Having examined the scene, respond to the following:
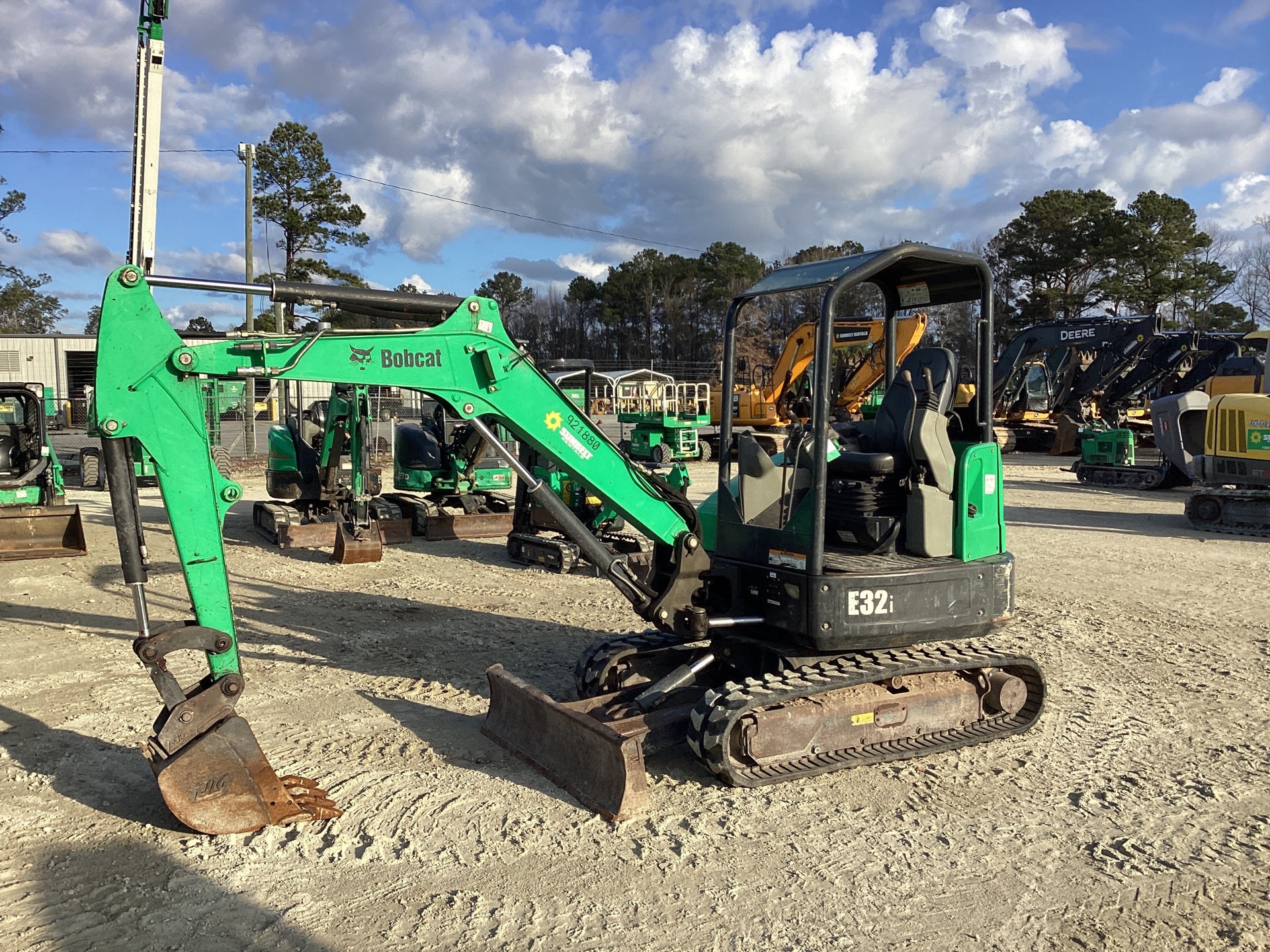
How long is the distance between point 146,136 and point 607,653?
3.67 m

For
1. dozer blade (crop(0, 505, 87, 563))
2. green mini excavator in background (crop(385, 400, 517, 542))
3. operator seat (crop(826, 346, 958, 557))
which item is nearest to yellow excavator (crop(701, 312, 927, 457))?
green mini excavator in background (crop(385, 400, 517, 542))

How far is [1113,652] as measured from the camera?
7438 millimetres

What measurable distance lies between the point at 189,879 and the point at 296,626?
455cm

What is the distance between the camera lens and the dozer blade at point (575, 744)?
4.50 metres

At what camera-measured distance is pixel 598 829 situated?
4.37 metres

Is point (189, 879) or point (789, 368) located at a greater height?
point (789, 368)

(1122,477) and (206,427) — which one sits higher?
(206,427)

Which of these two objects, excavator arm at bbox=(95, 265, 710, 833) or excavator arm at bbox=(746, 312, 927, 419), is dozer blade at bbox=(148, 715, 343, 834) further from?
excavator arm at bbox=(746, 312, 927, 419)

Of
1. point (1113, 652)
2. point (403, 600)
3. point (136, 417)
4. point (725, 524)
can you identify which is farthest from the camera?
point (403, 600)

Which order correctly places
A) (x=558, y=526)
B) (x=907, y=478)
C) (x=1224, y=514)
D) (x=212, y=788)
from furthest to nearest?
(x=1224, y=514)
(x=558, y=526)
(x=907, y=478)
(x=212, y=788)

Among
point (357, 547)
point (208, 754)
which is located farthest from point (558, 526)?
point (208, 754)

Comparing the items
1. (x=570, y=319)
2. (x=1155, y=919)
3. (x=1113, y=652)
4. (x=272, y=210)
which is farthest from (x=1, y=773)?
(x=570, y=319)

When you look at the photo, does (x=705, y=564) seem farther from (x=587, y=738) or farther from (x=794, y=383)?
(x=794, y=383)

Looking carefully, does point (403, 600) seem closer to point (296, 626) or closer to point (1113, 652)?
point (296, 626)
